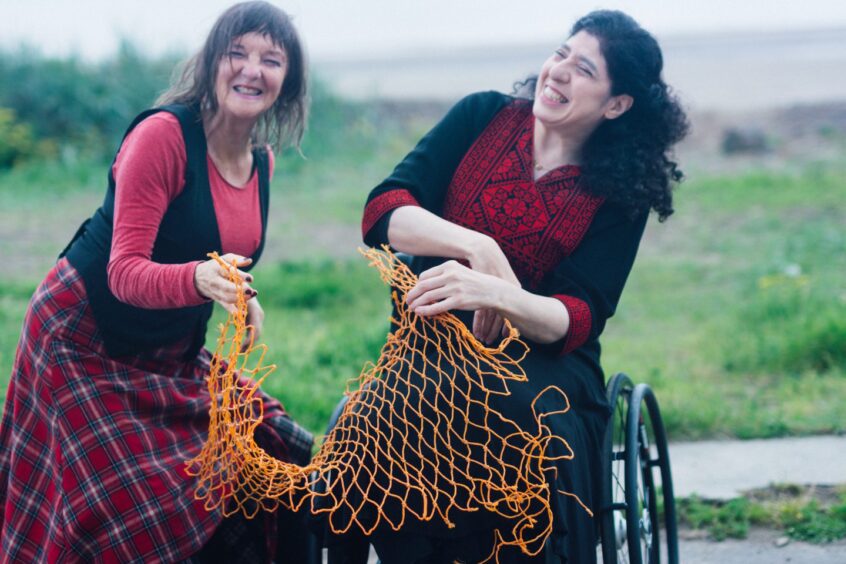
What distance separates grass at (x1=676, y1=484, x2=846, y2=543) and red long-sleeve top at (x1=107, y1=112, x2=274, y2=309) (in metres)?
2.01

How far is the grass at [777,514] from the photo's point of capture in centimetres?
352

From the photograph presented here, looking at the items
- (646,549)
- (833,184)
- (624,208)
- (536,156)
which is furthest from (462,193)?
(833,184)

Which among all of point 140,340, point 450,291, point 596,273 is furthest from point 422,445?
point 140,340

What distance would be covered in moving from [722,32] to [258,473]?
2234 cm

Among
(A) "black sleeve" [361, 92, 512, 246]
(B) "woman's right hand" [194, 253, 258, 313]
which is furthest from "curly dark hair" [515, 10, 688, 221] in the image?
(B) "woman's right hand" [194, 253, 258, 313]

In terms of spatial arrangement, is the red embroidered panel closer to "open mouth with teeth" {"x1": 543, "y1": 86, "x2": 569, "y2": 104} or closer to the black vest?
"open mouth with teeth" {"x1": 543, "y1": 86, "x2": 569, "y2": 104}

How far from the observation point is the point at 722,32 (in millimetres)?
22875

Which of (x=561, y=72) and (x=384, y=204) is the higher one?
(x=561, y=72)

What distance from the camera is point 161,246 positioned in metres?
2.63

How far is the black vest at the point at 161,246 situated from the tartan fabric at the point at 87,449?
5 centimetres

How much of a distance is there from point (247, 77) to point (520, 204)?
0.81 m

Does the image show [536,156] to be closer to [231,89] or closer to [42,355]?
[231,89]

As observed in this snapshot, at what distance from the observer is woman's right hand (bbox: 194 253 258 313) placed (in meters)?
2.31

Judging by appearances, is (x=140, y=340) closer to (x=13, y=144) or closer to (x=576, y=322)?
(x=576, y=322)
